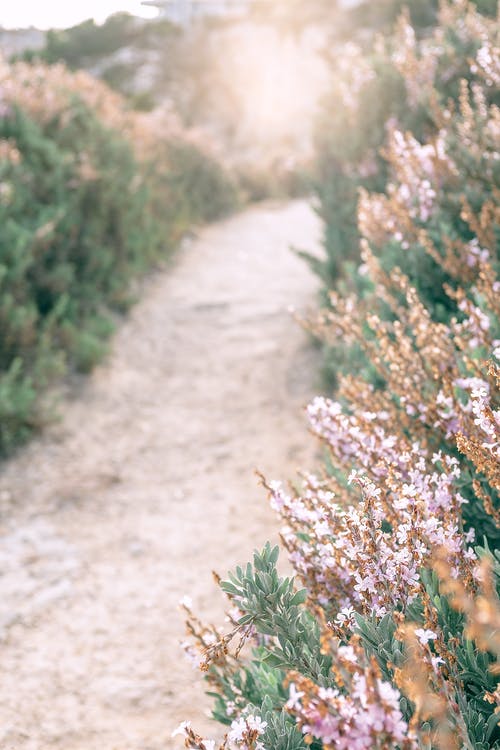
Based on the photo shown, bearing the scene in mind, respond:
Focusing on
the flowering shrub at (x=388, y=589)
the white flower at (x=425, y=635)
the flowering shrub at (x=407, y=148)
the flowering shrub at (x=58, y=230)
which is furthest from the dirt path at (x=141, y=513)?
the white flower at (x=425, y=635)

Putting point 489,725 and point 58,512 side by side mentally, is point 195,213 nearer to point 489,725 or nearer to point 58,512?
point 58,512

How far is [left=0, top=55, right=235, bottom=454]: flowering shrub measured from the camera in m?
5.29

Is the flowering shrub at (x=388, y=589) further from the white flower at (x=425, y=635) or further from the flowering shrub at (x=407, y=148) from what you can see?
the flowering shrub at (x=407, y=148)

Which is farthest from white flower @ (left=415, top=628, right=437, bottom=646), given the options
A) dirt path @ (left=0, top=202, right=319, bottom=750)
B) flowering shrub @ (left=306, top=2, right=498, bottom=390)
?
flowering shrub @ (left=306, top=2, right=498, bottom=390)

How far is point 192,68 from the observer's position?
35406 mm

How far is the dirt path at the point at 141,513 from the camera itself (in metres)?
2.99

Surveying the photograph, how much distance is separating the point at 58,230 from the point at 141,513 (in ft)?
10.1

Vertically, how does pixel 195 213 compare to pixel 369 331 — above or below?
below

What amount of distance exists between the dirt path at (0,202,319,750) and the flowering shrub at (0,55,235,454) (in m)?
0.44

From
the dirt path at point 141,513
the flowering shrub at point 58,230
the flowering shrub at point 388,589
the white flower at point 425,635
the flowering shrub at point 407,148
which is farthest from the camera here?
the flowering shrub at point 58,230

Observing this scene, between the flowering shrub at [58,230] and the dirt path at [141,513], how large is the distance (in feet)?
1.44

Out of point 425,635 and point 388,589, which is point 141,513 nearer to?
point 388,589

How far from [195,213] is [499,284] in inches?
456

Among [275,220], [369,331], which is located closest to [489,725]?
[369,331]
